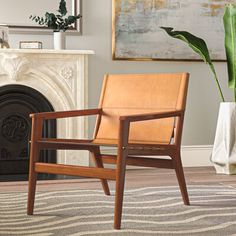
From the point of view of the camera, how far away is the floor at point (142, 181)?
11.9 ft

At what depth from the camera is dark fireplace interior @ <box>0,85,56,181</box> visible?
420 cm

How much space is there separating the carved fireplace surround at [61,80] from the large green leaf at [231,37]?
3.70 feet

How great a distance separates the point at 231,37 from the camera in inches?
171

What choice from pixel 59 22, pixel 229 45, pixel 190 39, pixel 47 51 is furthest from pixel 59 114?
pixel 229 45

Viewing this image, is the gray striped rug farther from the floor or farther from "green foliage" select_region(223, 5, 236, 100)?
"green foliage" select_region(223, 5, 236, 100)

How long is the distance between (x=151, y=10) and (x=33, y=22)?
1.02 metres

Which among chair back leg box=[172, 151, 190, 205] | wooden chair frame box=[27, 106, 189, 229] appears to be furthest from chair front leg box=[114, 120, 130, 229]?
chair back leg box=[172, 151, 190, 205]

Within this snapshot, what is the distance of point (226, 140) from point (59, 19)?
164 cm

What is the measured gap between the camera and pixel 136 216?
262cm

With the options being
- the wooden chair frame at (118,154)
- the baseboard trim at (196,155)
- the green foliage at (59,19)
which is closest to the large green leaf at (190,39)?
the green foliage at (59,19)

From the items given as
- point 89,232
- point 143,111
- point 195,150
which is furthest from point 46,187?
point 195,150

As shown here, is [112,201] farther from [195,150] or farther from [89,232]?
[195,150]

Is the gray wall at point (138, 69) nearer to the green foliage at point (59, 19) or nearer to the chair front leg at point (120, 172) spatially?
the green foliage at point (59, 19)

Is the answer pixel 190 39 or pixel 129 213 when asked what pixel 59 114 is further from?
pixel 190 39
